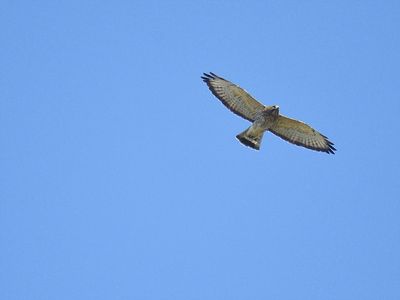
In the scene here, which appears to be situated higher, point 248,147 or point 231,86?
point 231,86

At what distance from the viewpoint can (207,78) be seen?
54.8ft

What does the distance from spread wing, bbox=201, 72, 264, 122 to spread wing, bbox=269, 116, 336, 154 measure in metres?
0.57

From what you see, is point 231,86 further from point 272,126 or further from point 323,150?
point 323,150

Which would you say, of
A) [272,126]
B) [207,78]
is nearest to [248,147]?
[272,126]

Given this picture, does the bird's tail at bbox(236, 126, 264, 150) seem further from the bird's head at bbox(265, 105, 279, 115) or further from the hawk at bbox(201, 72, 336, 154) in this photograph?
the bird's head at bbox(265, 105, 279, 115)

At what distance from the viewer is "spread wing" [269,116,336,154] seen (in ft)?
54.3

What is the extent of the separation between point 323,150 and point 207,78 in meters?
3.05

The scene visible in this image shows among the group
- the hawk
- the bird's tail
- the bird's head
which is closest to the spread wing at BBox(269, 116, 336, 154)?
the hawk

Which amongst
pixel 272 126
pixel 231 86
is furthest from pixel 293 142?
pixel 231 86

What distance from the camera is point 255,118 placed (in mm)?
16500

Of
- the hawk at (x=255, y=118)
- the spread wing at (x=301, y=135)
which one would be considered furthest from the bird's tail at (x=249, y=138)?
the spread wing at (x=301, y=135)

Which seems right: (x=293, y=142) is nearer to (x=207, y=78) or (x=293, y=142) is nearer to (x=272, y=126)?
(x=272, y=126)

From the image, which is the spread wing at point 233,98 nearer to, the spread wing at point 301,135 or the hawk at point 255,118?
the hawk at point 255,118

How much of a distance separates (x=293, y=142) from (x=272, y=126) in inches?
26.1
